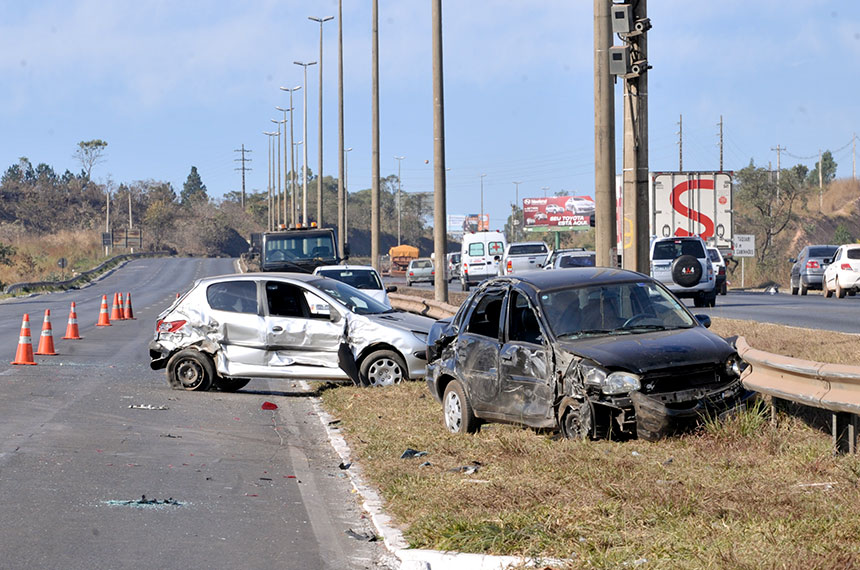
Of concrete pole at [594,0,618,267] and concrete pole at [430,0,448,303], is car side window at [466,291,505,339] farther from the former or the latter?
concrete pole at [430,0,448,303]

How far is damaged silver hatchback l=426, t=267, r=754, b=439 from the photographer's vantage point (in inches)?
341

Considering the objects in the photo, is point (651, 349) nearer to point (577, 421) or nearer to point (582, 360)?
point (582, 360)

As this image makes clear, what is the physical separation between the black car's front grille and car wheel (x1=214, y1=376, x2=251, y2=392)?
7.59 metres

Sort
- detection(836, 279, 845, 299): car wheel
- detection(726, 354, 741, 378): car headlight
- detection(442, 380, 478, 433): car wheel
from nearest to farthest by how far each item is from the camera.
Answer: detection(726, 354, 741, 378): car headlight, detection(442, 380, 478, 433): car wheel, detection(836, 279, 845, 299): car wheel

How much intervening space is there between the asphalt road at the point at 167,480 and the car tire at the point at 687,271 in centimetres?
1150

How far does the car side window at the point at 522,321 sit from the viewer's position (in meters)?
9.85

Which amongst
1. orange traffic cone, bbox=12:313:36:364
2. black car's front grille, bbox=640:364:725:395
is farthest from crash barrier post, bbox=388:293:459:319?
black car's front grille, bbox=640:364:725:395

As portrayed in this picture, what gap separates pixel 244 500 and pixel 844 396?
4.32m

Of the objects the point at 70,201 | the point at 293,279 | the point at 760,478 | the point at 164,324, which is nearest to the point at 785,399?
the point at 760,478

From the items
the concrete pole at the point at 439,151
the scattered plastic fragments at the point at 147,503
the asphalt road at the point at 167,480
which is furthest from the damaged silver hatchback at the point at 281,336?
the concrete pole at the point at 439,151

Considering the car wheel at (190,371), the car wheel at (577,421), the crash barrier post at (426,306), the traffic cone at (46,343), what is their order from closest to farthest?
the car wheel at (577,421), the car wheel at (190,371), the traffic cone at (46,343), the crash barrier post at (426,306)

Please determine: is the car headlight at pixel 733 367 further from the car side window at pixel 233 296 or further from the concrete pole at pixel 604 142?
the car side window at pixel 233 296

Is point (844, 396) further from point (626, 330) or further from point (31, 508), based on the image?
point (31, 508)

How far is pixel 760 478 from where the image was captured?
7.40 meters
